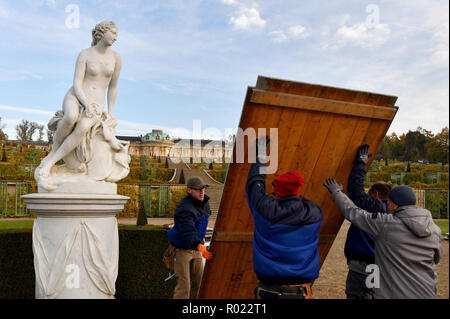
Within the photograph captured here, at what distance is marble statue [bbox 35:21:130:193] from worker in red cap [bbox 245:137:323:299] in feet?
6.99

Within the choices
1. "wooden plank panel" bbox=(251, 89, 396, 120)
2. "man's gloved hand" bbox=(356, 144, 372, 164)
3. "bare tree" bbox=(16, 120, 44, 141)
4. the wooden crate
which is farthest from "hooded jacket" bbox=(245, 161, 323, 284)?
"bare tree" bbox=(16, 120, 44, 141)

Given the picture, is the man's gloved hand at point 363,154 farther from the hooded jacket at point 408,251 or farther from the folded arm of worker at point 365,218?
the hooded jacket at point 408,251

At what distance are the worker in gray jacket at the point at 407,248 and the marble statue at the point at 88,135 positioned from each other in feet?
9.40

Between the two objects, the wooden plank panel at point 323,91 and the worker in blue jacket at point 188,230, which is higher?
the wooden plank panel at point 323,91

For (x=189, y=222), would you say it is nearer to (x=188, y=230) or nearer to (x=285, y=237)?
(x=188, y=230)

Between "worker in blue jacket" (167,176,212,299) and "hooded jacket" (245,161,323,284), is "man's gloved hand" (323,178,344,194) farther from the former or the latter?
"worker in blue jacket" (167,176,212,299)

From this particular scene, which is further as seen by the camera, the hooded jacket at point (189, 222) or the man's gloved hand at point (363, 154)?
the hooded jacket at point (189, 222)

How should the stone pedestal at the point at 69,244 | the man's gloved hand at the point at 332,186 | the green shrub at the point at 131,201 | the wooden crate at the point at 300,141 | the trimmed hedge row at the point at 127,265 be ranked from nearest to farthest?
the wooden crate at the point at 300,141 < the man's gloved hand at the point at 332,186 < the stone pedestal at the point at 69,244 < the trimmed hedge row at the point at 127,265 < the green shrub at the point at 131,201

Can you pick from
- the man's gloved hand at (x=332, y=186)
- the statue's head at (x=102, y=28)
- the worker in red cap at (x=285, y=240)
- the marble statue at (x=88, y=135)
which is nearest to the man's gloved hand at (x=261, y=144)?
the worker in red cap at (x=285, y=240)

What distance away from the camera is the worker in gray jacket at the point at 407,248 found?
264cm

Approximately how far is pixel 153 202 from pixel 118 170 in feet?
58.0

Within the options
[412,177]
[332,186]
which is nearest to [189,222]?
[332,186]
